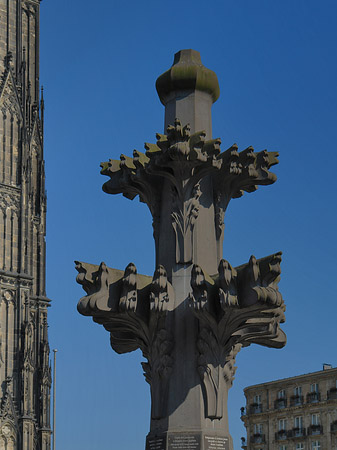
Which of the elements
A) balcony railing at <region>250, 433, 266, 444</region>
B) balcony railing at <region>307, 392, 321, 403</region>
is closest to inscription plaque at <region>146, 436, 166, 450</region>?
balcony railing at <region>307, 392, 321, 403</region>

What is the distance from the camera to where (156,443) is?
12141 mm

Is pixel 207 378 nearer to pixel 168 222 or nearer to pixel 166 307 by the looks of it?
pixel 166 307

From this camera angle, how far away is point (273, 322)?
12.5 meters

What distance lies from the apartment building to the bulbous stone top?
76565 millimetres

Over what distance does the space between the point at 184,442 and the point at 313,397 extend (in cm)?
8014

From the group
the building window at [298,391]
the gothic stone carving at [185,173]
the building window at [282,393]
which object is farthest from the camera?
the building window at [282,393]

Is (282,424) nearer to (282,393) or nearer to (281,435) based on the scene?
(281,435)

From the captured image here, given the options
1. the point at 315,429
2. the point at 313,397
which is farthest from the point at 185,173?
the point at 313,397

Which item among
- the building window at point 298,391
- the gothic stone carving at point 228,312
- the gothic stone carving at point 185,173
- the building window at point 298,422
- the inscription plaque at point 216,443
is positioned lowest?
the inscription plaque at point 216,443

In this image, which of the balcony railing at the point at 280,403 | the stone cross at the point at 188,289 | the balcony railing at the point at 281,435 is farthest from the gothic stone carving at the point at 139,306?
the balcony railing at the point at 281,435

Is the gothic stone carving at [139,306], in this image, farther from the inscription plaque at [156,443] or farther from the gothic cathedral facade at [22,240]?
the gothic cathedral facade at [22,240]

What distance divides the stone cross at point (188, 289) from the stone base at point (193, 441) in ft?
0.04

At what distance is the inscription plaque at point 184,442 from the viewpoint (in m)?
11.9

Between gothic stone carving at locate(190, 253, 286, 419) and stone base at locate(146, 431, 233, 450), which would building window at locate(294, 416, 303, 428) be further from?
stone base at locate(146, 431, 233, 450)
